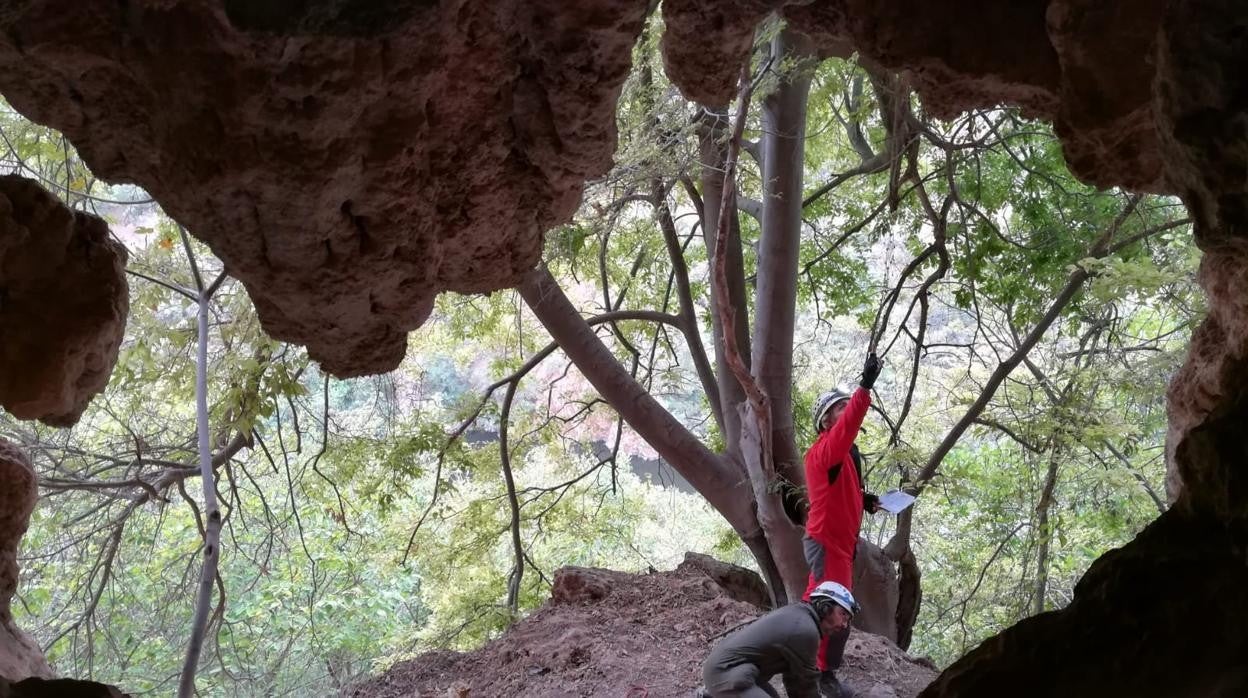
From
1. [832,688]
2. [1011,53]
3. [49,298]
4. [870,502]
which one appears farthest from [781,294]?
[49,298]

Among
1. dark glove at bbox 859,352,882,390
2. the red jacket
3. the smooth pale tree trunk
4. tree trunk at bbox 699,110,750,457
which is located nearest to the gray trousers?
the red jacket

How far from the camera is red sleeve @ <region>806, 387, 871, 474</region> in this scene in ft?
13.6

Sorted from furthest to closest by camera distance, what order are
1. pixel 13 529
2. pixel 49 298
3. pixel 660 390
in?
1. pixel 660 390
2. pixel 13 529
3. pixel 49 298

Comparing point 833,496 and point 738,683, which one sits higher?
point 833,496

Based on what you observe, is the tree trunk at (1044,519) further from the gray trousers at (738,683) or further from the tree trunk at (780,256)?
the gray trousers at (738,683)

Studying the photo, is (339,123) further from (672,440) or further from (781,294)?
(672,440)

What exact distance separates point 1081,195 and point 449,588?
20.0 ft

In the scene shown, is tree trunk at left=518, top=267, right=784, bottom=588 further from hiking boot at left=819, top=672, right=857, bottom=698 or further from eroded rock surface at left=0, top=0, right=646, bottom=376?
eroded rock surface at left=0, top=0, right=646, bottom=376

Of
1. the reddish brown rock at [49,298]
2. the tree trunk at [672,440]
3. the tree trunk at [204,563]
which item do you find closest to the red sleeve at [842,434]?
the tree trunk at [672,440]

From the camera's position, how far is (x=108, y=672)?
27.9 feet

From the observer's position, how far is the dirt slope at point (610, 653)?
438 centimetres

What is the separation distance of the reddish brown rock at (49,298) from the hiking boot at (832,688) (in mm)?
3531

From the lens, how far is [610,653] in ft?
14.8

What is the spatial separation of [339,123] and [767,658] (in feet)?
9.59
